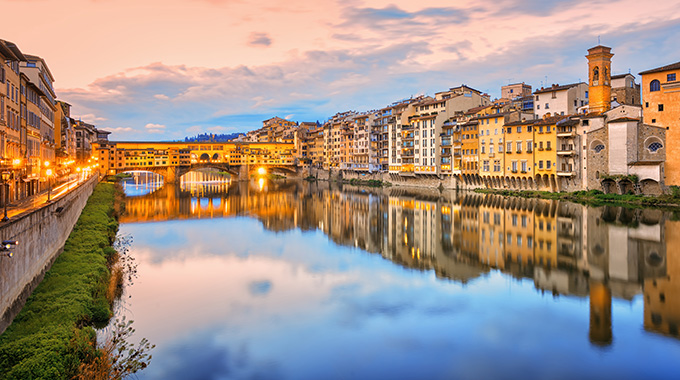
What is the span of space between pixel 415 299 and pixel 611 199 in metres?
29.0

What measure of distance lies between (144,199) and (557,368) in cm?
4658

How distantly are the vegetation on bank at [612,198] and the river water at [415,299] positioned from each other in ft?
19.1

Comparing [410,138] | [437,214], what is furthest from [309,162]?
[437,214]

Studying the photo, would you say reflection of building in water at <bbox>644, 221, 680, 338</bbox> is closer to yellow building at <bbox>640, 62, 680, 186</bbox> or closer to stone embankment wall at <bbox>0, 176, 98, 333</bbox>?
stone embankment wall at <bbox>0, 176, 98, 333</bbox>

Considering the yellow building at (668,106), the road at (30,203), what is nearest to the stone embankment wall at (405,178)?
the yellow building at (668,106)

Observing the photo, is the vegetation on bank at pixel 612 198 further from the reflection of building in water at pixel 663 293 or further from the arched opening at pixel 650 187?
the reflection of building in water at pixel 663 293

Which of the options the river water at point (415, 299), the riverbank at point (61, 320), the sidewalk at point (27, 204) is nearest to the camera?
the riverbank at point (61, 320)

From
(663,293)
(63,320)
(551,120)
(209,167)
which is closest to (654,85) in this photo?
(551,120)

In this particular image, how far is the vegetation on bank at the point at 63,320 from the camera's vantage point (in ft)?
24.0

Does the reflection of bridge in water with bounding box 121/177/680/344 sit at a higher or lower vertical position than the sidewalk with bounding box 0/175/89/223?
lower

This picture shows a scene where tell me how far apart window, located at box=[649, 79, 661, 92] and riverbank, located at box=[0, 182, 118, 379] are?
38056 mm

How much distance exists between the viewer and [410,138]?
58500 millimetres

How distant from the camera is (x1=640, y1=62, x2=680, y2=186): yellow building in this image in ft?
113

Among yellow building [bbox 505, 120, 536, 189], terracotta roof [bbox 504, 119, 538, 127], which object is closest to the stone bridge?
yellow building [bbox 505, 120, 536, 189]
